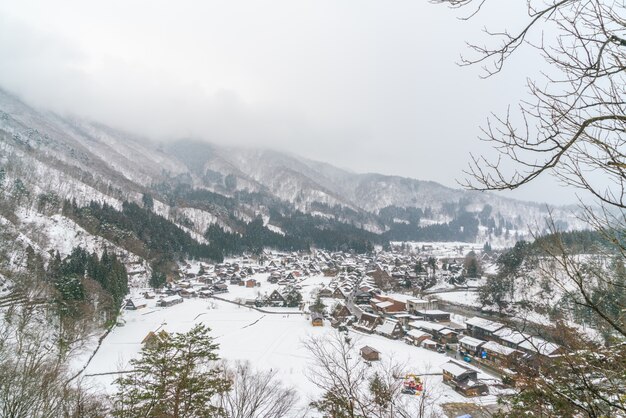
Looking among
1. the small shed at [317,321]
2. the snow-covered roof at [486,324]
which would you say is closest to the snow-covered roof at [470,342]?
the snow-covered roof at [486,324]

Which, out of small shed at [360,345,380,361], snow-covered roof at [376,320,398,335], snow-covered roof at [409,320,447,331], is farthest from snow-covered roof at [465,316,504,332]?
small shed at [360,345,380,361]

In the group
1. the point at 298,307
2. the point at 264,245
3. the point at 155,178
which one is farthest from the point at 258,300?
the point at 155,178

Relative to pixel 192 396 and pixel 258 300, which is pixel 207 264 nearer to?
pixel 258 300

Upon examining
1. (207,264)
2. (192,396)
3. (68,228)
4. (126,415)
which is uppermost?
(192,396)

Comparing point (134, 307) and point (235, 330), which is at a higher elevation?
point (235, 330)

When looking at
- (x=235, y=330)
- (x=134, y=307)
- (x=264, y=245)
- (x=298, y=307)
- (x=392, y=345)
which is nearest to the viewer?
(x=392, y=345)

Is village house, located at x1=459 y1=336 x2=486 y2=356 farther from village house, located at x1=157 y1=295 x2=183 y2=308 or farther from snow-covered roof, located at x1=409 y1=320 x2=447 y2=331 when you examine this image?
village house, located at x1=157 y1=295 x2=183 y2=308
